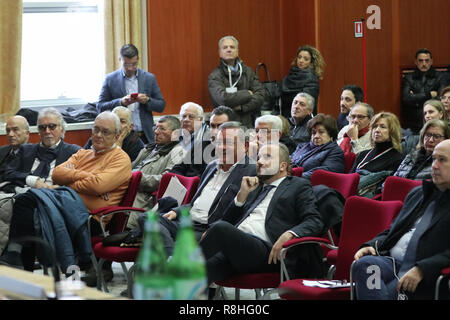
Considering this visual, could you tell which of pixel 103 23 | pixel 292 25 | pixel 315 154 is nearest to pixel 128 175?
pixel 315 154

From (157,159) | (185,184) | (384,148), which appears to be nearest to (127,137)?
(157,159)

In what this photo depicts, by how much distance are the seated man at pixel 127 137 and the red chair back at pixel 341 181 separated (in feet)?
7.39

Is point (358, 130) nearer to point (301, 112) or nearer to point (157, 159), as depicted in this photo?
point (301, 112)

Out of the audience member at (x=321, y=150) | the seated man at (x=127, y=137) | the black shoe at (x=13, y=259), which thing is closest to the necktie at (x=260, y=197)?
the audience member at (x=321, y=150)

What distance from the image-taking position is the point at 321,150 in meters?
6.12

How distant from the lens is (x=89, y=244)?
514cm

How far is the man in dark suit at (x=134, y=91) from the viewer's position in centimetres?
796

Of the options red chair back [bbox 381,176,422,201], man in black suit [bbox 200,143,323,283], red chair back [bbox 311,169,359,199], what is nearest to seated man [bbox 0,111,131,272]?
man in black suit [bbox 200,143,323,283]

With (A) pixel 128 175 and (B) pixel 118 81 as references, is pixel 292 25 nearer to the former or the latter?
(B) pixel 118 81

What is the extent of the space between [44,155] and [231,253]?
2527 millimetres

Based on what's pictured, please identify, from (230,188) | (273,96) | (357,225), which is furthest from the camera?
(273,96)

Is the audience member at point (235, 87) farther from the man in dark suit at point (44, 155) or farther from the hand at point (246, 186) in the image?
the hand at point (246, 186)

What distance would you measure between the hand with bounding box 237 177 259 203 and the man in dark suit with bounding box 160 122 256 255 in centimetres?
16

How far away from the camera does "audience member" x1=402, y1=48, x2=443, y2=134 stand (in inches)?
385
